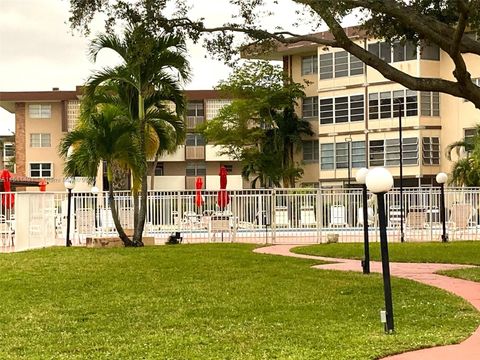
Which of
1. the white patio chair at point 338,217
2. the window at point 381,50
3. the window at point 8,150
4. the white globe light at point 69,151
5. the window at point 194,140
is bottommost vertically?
the white patio chair at point 338,217

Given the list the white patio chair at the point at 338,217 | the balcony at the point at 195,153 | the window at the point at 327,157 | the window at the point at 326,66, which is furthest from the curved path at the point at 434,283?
the balcony at the point at 195,153

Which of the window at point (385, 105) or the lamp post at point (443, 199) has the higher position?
the window at point (385, 105)

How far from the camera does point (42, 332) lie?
9273 millimetres

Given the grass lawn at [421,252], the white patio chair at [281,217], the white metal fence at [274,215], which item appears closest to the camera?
the grass lawn at [421,252]

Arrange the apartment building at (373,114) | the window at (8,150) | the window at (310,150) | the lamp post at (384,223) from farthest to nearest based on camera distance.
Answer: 1. the window at (8,150)
2. the window at (310,150)
3. the apartment building at (373,114)
4. the lamp post at (384,223)

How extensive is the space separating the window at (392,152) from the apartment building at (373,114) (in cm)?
5

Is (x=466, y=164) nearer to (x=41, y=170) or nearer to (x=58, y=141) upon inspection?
(x=58, y=141)

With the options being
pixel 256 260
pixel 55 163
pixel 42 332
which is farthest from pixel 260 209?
pixel 55 163

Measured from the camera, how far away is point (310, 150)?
4909 centimetres

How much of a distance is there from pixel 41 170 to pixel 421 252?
42.0m

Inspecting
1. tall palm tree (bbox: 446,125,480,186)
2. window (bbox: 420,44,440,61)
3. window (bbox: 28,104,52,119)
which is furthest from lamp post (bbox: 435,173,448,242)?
window (bbox: 28,104,52,119)

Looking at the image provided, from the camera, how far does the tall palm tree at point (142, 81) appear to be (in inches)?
894

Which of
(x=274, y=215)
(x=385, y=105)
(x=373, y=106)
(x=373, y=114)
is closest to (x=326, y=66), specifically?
(x=373, y=106)

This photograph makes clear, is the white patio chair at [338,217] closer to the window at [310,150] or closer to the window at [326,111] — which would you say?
the window at [326,111]
